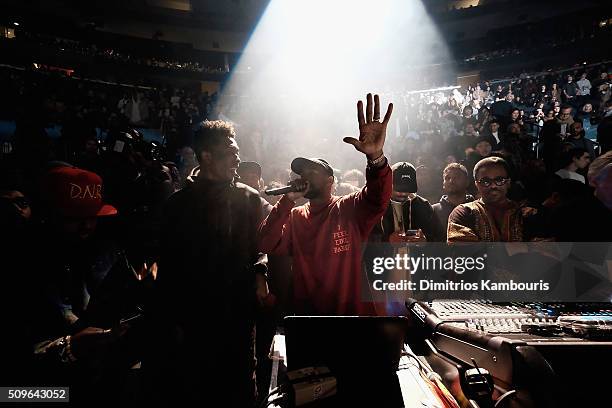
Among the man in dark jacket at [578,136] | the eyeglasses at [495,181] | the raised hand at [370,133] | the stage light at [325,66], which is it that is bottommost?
the eyeglasses at [495,181]

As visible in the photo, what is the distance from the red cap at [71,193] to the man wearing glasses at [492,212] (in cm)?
215

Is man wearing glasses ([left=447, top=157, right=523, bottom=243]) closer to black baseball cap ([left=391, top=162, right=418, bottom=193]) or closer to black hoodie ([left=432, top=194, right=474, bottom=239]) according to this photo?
black baseball cap ([left=391, top=162, right=418, bottom=193])

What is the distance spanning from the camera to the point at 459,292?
2469mm

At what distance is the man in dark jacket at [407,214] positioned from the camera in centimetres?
302

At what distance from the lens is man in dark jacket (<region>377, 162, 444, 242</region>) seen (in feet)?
9.90

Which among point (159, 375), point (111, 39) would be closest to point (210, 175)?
point (159, 375)

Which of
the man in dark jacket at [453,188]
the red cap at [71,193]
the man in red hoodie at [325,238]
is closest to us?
the red cap at [71,193]

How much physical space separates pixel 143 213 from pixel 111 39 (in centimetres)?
1735
